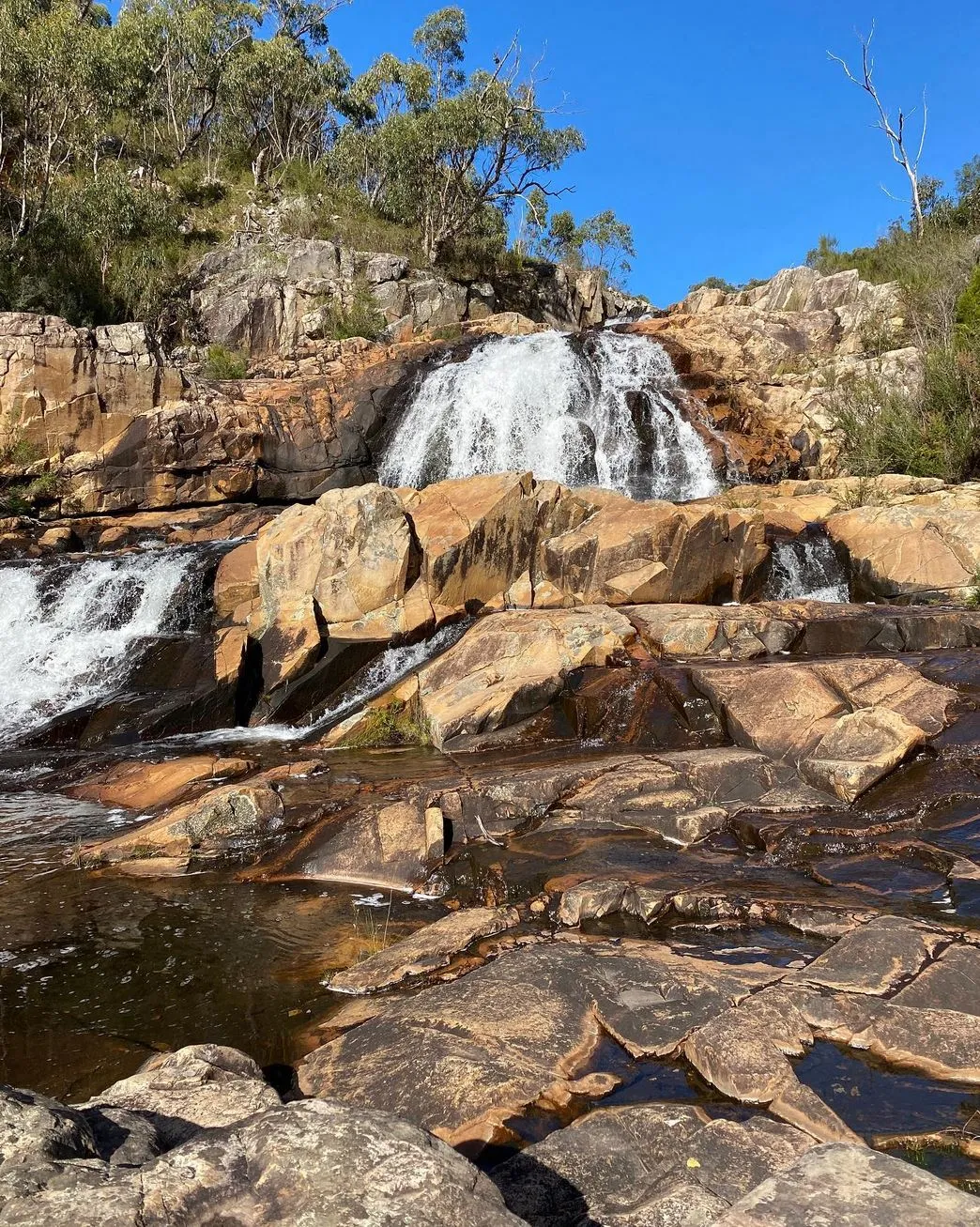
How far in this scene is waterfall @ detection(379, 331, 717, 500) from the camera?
21.0 metres

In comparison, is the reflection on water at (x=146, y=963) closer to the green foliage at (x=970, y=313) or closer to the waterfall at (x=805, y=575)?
the waterfall at (x=805, y=575)

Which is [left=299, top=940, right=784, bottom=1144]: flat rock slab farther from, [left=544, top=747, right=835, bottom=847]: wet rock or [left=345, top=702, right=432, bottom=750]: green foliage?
[left=345, top=702, right=432, bottom=750]: green foliage

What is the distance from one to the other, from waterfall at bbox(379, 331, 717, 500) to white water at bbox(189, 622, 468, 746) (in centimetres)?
850

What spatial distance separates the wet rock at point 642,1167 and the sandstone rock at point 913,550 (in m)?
12.4

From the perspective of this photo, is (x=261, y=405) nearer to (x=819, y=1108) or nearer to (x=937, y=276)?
(x=937, y=276)

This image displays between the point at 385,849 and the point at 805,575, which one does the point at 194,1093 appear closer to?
the point at 385,849

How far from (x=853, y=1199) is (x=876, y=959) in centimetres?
328

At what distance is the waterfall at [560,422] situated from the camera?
21000 millimetres

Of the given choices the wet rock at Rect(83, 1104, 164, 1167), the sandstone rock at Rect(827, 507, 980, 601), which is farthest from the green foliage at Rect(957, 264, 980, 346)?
the wet rock at Rect(83, 1104, 164, 1167)

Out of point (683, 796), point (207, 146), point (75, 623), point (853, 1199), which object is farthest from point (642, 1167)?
point (207, 146)

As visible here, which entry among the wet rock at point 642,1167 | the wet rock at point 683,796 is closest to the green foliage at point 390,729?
the wet rock at point 683,796

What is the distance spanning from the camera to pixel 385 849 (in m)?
8.13

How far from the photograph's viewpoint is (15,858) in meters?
8.78

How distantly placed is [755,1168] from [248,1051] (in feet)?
9.95
